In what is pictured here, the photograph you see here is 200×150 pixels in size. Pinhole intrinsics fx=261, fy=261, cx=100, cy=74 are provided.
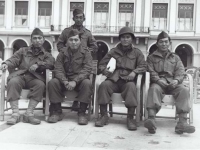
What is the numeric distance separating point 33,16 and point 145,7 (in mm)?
8578

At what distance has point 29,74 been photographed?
3.92 m

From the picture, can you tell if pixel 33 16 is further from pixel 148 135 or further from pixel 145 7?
pixel 148 135

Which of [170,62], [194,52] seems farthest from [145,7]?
[170,62]

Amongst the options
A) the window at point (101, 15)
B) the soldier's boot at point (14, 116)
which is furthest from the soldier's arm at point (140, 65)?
the window at point (101, 15)

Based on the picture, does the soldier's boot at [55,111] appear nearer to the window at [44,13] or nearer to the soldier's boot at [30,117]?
the soldier's boot at [30,117]

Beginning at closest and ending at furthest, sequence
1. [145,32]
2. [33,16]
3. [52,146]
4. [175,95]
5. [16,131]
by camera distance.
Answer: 1. [52,146]
2. [16,131]
3. [175,95]
4. [145,32]
5. [33,16]

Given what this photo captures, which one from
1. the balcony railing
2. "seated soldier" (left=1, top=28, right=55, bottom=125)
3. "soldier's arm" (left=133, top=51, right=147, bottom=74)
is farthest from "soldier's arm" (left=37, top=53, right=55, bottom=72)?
the balcony railing

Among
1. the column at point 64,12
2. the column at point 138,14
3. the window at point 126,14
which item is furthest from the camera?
the column at point 64,12

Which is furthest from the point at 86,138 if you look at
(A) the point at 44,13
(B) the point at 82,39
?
Answer: (A) the point at 44,13

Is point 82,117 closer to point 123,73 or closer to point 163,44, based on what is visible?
point 123,73

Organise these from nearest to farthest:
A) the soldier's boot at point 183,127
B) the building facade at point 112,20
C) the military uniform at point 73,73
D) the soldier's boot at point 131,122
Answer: the soldier's boot at point 183,127, the soldier's boot at point 131,122, the military uniform at point 73,73, the building facade at point 112,20

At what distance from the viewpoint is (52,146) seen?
2.64 m

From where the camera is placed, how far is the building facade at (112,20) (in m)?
19.2

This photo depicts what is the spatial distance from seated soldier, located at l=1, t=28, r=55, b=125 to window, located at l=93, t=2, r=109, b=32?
1595cm
